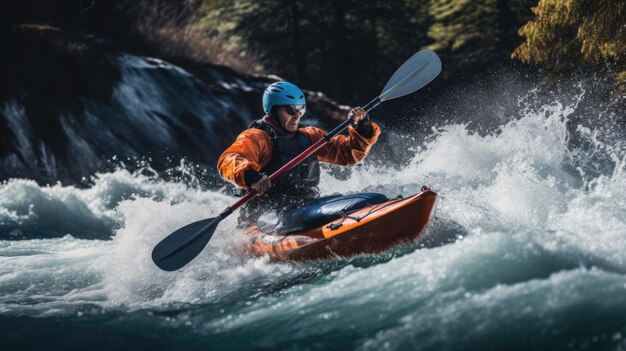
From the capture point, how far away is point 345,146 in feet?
17.6

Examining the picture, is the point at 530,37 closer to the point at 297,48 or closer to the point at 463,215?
the point at 463,215

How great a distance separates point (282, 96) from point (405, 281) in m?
2.14

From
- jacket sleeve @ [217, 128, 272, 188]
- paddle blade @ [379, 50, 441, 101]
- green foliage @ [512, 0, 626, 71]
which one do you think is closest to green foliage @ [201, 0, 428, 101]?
green foliage @ [512, 0, 626, 71]

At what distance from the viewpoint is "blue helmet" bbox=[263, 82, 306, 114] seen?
489cm

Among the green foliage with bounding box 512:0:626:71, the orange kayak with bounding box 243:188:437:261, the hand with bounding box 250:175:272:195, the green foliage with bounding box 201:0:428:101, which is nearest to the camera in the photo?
the orange kayak with bounding box 243:188:437:261

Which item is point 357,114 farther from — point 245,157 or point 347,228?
point 347,228

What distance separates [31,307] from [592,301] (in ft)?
11.2

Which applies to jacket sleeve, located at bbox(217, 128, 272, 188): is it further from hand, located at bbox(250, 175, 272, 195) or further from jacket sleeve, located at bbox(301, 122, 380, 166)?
jacket sleeve, located at bbox(301, 122, 380, 166)

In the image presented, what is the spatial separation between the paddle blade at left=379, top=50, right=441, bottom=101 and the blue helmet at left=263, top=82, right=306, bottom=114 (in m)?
0.93

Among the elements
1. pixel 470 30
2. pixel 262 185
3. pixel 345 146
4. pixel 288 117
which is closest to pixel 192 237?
pixel 262 185

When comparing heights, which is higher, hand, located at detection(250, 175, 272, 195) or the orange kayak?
hand, located at detection(250, 175, 272, 195)

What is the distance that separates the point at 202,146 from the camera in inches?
428

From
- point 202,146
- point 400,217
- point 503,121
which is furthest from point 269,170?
point 503,121

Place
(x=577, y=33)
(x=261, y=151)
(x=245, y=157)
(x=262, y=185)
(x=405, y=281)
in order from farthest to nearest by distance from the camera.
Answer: (x=577, y=33)
(x=261, y=151)
(x=245, y=157)
(x=262, y=185)
(x=405, y=281)
